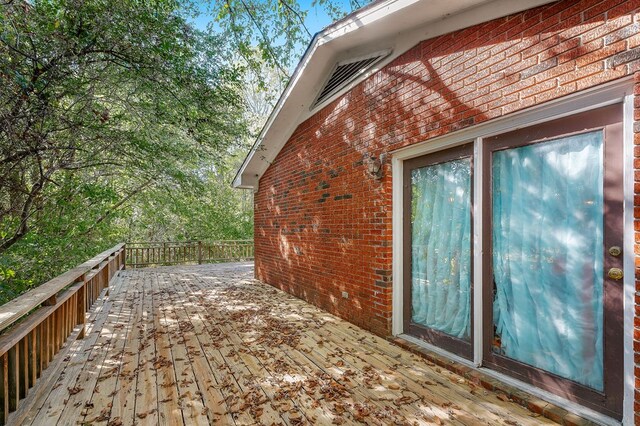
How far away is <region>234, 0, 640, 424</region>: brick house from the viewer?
1931 millimetres

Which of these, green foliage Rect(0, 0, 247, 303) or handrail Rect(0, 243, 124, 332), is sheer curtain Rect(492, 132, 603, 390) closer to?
handrail Rect(0, 243, 124, 332)

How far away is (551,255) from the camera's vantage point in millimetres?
2283

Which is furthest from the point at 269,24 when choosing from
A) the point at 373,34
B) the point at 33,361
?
the point at 33,361

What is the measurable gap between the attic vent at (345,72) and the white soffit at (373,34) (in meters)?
0.06

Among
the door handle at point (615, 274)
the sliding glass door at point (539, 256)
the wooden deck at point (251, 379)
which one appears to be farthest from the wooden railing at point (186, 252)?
the door handle at point (615, 274)

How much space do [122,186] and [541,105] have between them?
12.5 metres

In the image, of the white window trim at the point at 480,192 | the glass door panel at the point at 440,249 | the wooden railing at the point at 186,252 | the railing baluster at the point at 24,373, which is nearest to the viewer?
the white window trim at the point at 480,192

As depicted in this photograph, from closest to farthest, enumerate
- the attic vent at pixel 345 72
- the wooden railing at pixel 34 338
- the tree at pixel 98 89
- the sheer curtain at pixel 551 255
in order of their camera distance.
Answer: the wooden railing at pixel 34 338 → the sheer curtain at pixel 551 255 → the tree at pixel 98 89 → the attic vent at pixel 345 72

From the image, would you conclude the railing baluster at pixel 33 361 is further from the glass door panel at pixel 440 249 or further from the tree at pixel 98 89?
the glass door panel at pixel 440 249

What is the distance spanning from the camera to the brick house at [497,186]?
1931 millimetres

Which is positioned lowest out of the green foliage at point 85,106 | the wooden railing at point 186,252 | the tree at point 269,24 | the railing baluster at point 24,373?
the wooden railing at point 186,252

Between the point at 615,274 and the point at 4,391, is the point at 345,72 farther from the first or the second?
the point at 4,391

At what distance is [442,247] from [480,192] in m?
0.68

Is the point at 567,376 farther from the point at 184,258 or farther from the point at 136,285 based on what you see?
the point at 184,258
